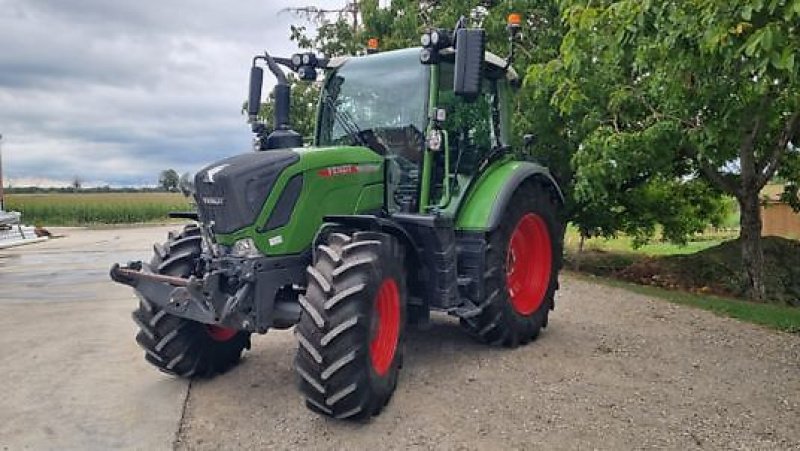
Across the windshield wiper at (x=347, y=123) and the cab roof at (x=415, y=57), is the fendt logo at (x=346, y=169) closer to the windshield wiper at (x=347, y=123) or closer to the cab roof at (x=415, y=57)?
the windshield wiper at (x=347, y=123)

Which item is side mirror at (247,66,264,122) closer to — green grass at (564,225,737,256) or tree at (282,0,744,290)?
tree at (282,0,744,290)

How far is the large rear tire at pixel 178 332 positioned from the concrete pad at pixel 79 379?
0.21 metres

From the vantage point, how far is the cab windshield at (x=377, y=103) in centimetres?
543

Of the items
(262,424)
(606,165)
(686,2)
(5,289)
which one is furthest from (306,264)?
(5,289)

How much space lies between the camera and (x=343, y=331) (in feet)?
12.9

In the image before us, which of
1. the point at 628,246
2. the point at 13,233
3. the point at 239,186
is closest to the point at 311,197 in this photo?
the point at 239,186

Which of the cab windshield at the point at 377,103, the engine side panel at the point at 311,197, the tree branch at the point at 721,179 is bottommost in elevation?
the engine side panel at the point at 311,197

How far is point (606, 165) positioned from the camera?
31.7 feet

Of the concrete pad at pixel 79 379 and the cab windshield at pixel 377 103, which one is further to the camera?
the cab windshield at pixel 377 103

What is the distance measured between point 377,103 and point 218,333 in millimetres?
2194

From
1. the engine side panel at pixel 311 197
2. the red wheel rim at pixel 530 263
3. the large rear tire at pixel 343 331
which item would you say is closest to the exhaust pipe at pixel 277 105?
the engine side panel at pixel 311 197

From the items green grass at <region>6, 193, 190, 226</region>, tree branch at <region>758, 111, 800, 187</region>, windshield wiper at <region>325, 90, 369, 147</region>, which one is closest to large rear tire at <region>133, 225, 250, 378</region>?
windshield wiper at <region>325, 90, 369, 147</region>

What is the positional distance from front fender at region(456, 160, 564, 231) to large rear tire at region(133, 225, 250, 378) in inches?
80.4

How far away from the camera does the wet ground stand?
406 cm
